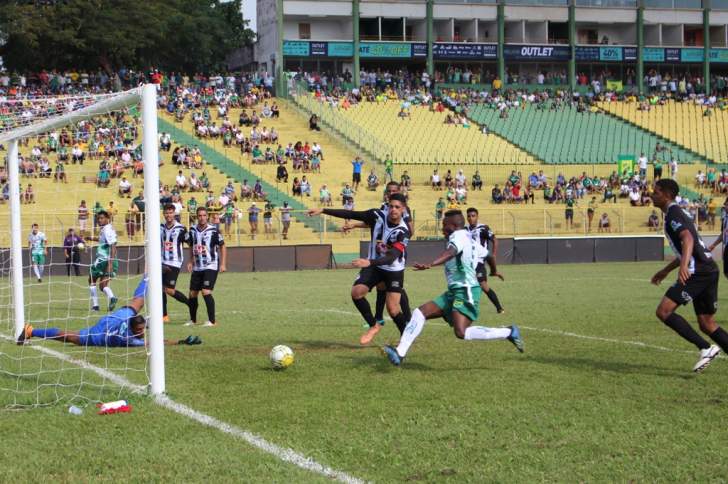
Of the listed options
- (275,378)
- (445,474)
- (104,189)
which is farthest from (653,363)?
(104,189)

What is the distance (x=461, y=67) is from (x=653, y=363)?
53365mm

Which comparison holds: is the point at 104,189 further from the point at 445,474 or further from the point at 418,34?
the point at 418,34

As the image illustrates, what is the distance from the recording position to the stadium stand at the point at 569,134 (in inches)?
1937

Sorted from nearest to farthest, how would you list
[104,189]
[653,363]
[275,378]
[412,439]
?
[412,439] → [275,378] → [653,363] → [104,189]

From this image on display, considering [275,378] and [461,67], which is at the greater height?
[461,67]

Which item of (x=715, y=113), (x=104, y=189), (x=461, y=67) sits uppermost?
(x=461, y=67)

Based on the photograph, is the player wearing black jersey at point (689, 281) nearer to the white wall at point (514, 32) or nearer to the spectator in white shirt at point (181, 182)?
the spectator in white shirt at point (181, 182)

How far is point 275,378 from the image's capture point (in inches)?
365

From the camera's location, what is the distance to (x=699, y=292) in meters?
9.62

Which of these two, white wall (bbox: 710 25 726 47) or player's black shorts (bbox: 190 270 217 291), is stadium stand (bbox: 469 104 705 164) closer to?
white wall (bbox: 710 25 726 47)

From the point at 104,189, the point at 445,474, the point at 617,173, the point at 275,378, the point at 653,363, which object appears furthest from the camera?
the point at 617,173

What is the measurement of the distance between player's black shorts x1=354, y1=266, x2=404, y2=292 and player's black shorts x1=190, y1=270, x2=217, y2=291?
12.8ft

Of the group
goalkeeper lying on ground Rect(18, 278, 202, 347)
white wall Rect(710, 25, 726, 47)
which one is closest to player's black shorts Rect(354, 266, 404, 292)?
goalkeeper lying on ground Rect(18, 278, 202, 347)

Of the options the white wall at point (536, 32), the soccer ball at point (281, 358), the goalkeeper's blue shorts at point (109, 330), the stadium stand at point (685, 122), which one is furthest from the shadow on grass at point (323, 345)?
the white wall at point (536, 32)
